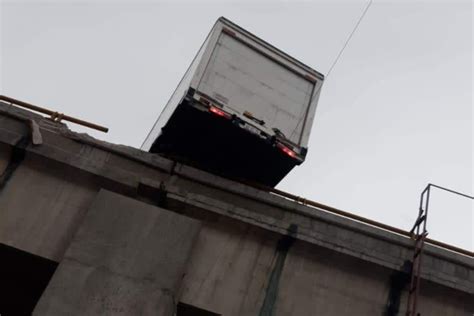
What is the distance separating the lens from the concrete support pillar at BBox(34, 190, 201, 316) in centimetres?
714

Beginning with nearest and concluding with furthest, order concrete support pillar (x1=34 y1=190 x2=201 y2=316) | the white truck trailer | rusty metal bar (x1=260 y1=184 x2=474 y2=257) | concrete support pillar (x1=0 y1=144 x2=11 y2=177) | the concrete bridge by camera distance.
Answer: concrete support pillar (x1=34 y1=190 x2=201 y2=316)
the concrete bridge
concrete support pillar (x1=0 y1=144 x2=11 y2=177)
rusty metal bar (x1=260 y1=184 x2=474 y2=257)
the white truck trailer

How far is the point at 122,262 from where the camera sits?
25.0 ft

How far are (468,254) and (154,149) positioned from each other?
23.1 feet

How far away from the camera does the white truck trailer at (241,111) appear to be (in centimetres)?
959

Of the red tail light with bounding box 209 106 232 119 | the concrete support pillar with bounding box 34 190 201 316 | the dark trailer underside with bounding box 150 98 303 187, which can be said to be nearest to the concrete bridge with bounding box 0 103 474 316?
the concrete support pillar with bounding box 34 190 201 316

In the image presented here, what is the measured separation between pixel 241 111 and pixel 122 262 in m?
4.03

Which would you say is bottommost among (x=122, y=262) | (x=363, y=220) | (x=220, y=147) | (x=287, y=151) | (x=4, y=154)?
(x=122, y=262)

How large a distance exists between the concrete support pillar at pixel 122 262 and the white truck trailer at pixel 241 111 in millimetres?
2010

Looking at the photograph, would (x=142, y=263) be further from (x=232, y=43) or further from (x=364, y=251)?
(x=232, y=43)

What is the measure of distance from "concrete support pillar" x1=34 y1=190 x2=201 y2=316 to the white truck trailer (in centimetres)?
201

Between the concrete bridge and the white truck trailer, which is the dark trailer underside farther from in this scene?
the concrete bridge

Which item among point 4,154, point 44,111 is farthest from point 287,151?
point 4,154

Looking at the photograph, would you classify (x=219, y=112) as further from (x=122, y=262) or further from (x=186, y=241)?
(x=122, y=262)

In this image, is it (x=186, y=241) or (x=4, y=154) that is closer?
(x=186, y=241)
